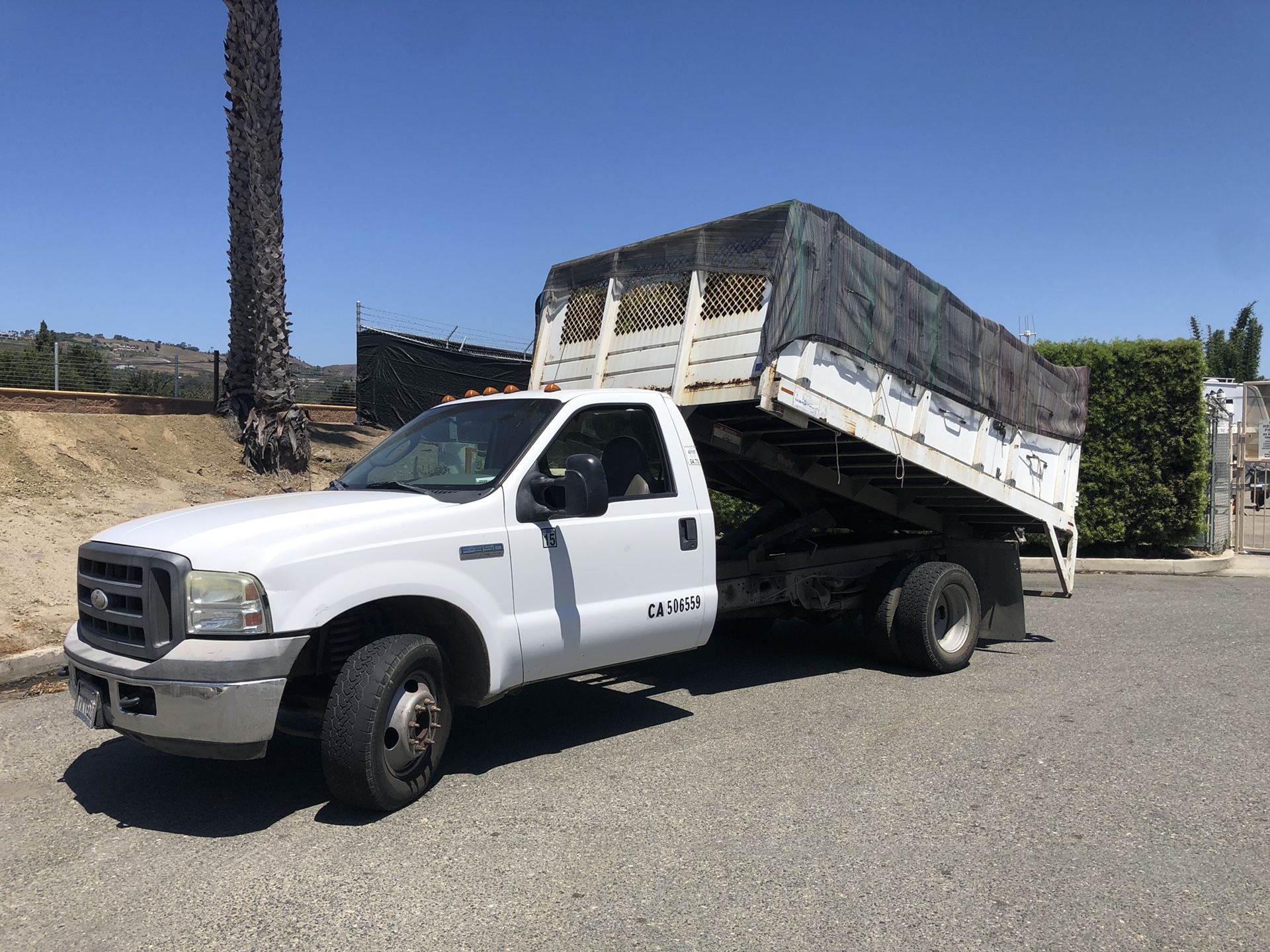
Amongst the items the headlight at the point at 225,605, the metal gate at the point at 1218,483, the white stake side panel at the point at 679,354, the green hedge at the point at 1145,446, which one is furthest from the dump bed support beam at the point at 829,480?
the metal gate at the point at 1218,483

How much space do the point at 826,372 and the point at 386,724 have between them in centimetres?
360

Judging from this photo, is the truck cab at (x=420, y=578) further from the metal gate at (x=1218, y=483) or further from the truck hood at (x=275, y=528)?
the metal gate at (x=1218, y=483)

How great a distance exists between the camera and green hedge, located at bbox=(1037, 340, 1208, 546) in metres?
13.7

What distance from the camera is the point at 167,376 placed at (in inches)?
842

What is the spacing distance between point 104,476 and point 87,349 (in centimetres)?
966

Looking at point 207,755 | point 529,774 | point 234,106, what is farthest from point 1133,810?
point 234,106

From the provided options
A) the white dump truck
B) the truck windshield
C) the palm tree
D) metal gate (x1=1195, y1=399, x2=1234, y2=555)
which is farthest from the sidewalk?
the palm tree

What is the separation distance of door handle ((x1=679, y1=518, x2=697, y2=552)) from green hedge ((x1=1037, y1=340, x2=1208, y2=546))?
986 cm

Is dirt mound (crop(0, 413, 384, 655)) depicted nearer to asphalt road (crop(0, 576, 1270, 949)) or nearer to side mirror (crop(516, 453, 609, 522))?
asphalt road (crop(0, 576, 1270, 949))

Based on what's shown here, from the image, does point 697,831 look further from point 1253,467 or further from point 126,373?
point 126,373

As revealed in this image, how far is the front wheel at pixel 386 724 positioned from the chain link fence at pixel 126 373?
12935 millimetres

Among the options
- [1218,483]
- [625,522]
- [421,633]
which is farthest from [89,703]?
[1218,483]

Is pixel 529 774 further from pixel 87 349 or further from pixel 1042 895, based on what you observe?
pixel 87 349

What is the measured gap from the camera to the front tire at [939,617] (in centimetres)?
747
